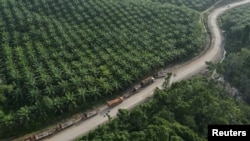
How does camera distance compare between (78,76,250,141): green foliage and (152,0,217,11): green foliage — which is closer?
(78,76,250,141): green foliage

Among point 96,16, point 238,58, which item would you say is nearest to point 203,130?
point 238,58

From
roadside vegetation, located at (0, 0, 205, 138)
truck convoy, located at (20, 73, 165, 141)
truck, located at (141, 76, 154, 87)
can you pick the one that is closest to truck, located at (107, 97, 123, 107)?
truck convoy, located at (20, 73, 165, 141)

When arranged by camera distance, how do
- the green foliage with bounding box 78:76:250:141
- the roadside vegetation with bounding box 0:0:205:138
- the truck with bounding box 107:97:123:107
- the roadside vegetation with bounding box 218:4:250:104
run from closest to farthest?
the green foliage with bounding box 78:76:250:141 → the roadside vegetation with bounding box 0:0:205:138 → the truck with bounding box 107:97:123:107 → the roadside vegetation with bounding box 218:4:250:104

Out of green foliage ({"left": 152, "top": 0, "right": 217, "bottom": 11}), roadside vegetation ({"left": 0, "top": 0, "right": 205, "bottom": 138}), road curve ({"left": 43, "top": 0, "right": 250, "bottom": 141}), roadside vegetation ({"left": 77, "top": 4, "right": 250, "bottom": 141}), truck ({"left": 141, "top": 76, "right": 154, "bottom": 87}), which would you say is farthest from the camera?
green foliage ({"left": 152, "top": 0, "right": 217, "bottom": 11})

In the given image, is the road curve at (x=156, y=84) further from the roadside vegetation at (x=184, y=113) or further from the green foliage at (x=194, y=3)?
the roadside vegetation at (x=184, y=113)

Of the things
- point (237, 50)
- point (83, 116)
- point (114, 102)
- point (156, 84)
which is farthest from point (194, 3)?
point (83, 116)

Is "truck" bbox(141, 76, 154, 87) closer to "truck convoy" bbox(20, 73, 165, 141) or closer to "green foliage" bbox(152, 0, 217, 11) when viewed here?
"truck convoy" bbox(20, 73, 165, 141)

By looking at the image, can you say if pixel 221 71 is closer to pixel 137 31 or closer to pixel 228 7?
pixel 137 31

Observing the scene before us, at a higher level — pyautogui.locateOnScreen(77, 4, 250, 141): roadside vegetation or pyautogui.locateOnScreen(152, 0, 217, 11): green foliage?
pyautogui.locateOnScreen(152, 0, 217, 11): green foliage
